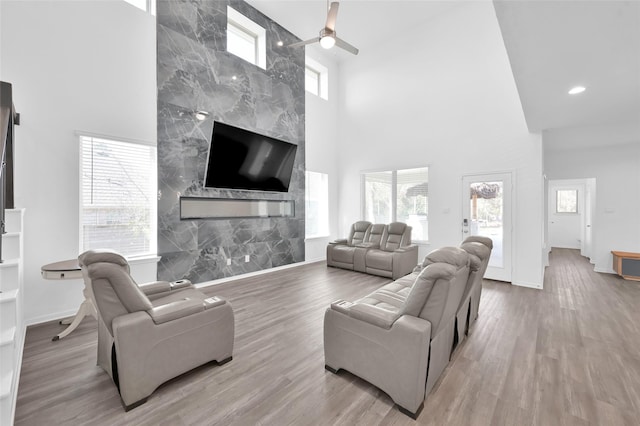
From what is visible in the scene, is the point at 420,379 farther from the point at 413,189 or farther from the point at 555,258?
the point at 555,258

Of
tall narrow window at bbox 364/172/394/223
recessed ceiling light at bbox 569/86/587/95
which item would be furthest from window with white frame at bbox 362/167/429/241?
recessed ceiling light at bbox 569/86/587/95

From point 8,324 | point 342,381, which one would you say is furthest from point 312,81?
point 8,324

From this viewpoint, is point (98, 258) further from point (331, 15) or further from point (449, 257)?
point (331, 15)

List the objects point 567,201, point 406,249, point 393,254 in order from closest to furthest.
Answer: point 393,254 → point 406,249 → point 567,201

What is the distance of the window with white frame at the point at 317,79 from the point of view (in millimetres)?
7336

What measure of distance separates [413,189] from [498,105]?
91.3 inches

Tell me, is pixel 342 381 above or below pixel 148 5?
below

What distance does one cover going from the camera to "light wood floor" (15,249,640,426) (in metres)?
1.78

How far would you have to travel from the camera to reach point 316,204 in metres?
7.39

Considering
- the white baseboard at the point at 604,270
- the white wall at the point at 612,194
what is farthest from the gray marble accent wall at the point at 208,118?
the white baseboard at the point at 604,270

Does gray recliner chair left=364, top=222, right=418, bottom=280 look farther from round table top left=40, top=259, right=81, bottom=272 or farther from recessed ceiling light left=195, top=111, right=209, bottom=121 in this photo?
round table top left=40, top=259, right=81, bottom=272

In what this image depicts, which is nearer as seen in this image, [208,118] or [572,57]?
[572,57]

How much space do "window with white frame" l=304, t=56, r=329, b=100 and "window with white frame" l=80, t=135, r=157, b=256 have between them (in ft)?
15.6

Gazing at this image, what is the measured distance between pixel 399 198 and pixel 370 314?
5.12 m
